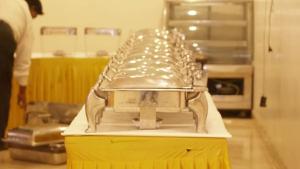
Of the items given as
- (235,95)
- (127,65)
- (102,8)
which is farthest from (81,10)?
(127,65)

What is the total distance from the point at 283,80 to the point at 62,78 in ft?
6.73

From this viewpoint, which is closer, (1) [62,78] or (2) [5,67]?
(2) [5,67]

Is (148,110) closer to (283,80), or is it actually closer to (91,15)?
(283,80)

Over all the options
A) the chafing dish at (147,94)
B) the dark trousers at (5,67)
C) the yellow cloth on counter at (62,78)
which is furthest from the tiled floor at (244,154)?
the chafing dish at (147,94)

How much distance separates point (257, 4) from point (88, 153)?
164 inches

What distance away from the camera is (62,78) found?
4.82 metres

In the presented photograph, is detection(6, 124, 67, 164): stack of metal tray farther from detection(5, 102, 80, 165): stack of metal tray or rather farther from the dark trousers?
the dark trousers

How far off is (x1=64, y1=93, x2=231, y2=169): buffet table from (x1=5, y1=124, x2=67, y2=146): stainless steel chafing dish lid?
1988 mm

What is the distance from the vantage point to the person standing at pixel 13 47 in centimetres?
408

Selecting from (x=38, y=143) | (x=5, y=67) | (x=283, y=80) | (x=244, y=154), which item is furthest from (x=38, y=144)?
(x=283, y=80)

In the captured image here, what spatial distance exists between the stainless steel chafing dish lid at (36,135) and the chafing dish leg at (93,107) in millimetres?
1940

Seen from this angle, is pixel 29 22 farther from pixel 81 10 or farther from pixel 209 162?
pixel 209 162

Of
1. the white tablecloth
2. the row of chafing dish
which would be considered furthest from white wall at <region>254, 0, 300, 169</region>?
the white tablecloth

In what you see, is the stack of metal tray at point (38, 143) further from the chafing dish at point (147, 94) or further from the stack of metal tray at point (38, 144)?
the chafing dish at point (147, 94)
